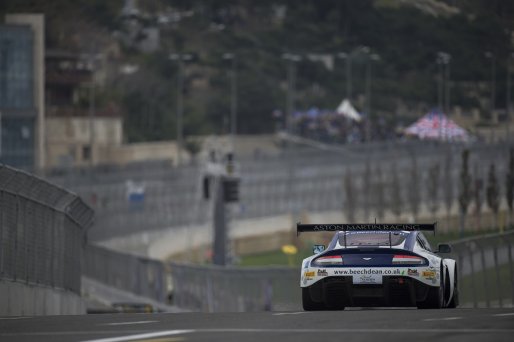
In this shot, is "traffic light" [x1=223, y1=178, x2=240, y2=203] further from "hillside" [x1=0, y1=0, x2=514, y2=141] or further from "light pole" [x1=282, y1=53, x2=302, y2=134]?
"hillside" [x1=0, y1=0, x2=514, y2=141]

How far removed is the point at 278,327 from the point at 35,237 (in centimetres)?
1259

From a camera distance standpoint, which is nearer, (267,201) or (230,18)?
(267,201)

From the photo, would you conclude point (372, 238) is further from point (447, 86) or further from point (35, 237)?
point (447, 86)

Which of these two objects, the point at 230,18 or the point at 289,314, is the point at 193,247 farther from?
the point at 230,18

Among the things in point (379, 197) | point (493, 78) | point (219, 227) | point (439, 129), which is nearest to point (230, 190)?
point (219, 227)

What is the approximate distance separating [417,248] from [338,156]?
97.5 m

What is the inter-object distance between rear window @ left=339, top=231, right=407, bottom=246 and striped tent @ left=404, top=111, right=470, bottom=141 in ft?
228

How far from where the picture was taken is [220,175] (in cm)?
8056

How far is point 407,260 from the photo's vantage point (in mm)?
24438

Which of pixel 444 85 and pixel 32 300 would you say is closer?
pixel 32 300

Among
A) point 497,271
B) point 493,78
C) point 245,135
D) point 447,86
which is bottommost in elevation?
point 497,271

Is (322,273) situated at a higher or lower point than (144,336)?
higher

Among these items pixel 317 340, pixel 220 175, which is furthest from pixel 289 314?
pixel 220 175

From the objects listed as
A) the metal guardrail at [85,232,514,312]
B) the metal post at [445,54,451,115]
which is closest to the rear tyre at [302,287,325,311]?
the metal guardrail at [85,232,514,312]
